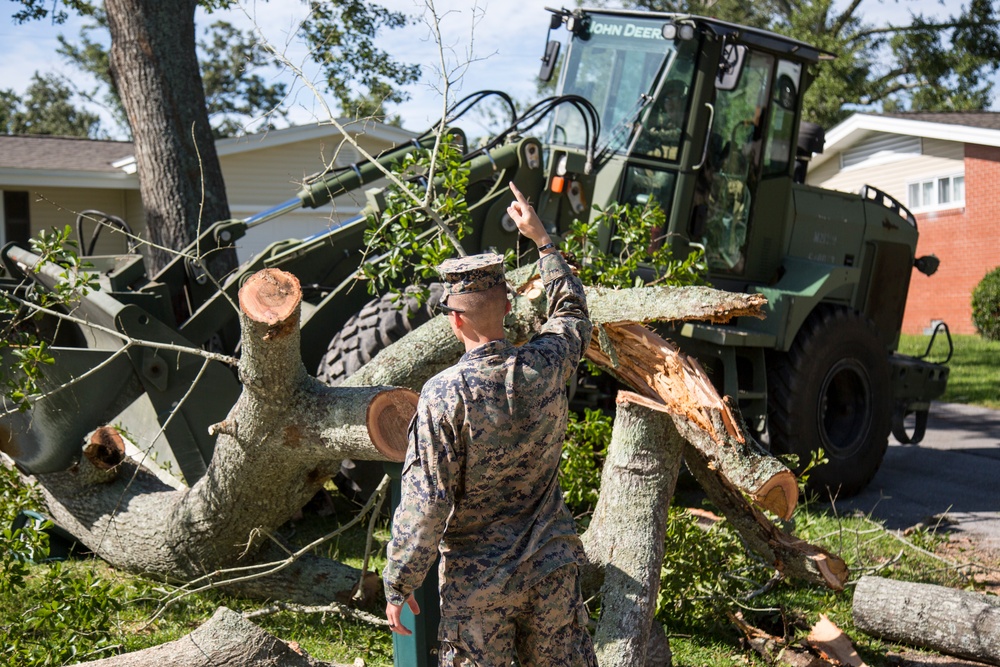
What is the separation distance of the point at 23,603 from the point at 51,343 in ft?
6.59

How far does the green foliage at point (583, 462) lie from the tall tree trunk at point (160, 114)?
4.24m

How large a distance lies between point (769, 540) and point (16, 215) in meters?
→ 19.8

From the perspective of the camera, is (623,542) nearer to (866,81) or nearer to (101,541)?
(101,541)

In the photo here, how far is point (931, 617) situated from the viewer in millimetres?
4941

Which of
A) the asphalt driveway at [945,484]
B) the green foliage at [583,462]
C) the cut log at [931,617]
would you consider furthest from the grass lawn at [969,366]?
the green foliage at [583,462]

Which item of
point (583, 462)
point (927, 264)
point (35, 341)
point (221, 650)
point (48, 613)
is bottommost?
point (48, 613)

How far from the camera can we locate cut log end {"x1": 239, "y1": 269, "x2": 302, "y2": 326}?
13.7 ft

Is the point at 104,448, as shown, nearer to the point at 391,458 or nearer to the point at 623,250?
the point at 391,458

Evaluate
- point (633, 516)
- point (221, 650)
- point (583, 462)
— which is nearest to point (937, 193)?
point (583, 462)

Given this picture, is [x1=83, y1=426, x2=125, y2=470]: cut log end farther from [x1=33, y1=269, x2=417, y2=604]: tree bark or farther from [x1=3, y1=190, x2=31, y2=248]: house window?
[x1=3, y1=190, x2=31, y2=248]: house window

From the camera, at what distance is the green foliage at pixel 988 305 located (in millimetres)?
20297

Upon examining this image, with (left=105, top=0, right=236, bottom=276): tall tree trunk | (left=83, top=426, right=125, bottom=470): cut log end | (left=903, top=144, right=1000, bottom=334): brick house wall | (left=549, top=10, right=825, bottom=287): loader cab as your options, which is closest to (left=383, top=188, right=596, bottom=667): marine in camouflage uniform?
(left=83, top=426, right=125, bottom=470): cut log end

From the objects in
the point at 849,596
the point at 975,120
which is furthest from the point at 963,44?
the point at 849,596

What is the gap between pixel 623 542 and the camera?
4652 millimetres
